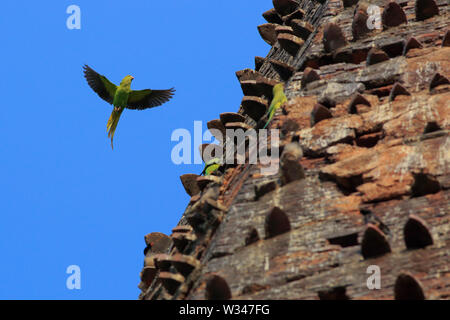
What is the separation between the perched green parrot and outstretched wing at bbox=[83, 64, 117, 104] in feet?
23.6

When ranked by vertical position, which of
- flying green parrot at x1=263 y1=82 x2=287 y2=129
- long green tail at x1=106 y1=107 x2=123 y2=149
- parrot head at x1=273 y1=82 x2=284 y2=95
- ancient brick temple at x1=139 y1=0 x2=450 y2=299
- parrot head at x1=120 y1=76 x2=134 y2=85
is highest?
parrot head at x1=120 y1=76 x2=134 y2=85

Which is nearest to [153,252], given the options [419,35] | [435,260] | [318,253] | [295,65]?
[295,65]

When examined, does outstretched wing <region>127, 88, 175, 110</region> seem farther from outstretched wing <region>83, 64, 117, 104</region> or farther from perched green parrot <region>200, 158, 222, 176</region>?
perched green parrot <region>200, 158, 222, 176</region>

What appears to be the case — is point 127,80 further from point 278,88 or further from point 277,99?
point 277,99

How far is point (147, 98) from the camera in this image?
2505 centimetres

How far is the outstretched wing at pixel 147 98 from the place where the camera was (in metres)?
24.8

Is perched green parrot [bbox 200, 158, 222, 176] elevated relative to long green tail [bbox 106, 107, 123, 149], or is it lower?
lower

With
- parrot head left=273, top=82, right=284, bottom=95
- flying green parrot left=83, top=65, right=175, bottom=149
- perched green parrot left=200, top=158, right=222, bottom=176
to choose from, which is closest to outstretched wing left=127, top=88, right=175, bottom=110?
flying green parrot left=83, top=65, right=175, bottom=149

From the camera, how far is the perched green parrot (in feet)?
58.1

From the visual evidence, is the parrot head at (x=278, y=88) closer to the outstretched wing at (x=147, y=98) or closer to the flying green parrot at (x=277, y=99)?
the flying green parrot at (x=277, y=99)

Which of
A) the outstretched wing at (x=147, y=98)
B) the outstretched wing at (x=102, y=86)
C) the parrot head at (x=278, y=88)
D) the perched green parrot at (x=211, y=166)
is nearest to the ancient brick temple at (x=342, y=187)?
the parrot head at (x=278, y=88)
